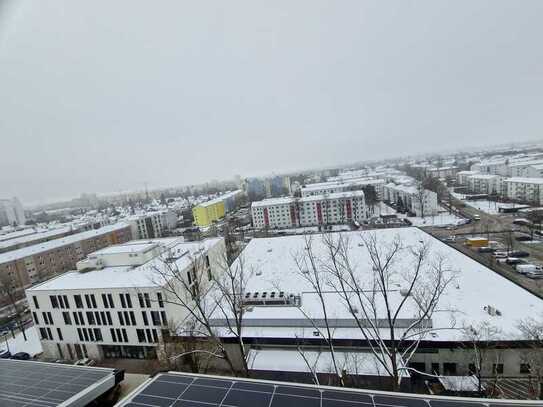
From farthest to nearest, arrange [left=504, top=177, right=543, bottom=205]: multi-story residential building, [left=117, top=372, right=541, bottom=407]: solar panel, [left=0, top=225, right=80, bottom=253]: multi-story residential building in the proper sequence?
[left=504, top=177, right=543, bottom=205]: multi-story residential building < [left=0, top=225, right=80, bottom=253]: multi-story residential building < [left=117, top=372, right=541, bottom=407]: solar panel

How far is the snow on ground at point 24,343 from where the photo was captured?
40.3ft

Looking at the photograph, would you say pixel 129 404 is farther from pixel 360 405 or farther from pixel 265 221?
pixel 265 221

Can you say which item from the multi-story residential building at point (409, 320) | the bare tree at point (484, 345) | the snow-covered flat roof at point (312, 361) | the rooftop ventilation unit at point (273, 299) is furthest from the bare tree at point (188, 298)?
the bare tree at point (484, 345)

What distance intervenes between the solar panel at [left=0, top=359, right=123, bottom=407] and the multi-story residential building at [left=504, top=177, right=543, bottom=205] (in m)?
39.9

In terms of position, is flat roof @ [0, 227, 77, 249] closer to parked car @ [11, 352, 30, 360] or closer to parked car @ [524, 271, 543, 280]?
parked car @ [11, 352, 30, 360]

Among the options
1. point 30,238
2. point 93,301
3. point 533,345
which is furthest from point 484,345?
point 30,238

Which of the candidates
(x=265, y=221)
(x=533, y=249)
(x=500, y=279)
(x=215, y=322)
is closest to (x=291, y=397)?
(x=215, y=322)

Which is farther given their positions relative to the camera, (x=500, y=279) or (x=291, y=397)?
(x=500, y=279)

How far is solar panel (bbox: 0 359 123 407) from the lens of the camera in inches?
173

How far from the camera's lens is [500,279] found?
11156 mm

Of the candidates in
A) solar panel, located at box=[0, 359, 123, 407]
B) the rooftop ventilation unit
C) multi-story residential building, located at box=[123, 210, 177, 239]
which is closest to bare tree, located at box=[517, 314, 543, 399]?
the rooftop ventilation unit

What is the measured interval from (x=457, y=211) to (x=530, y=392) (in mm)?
28255

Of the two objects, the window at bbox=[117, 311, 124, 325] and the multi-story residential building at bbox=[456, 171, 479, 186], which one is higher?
the window at bbox=[117, 311, 124, 325]

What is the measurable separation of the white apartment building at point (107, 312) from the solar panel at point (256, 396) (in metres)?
6.52
